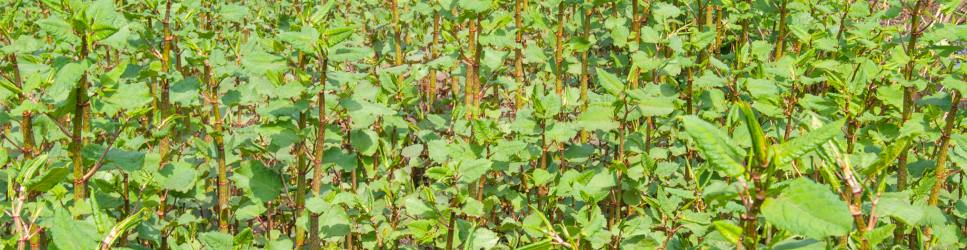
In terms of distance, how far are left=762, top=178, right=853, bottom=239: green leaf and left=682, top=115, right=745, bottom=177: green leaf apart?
0.11 metres

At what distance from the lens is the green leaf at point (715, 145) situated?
121 cm

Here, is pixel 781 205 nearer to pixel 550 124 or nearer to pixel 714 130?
pixel 714 130

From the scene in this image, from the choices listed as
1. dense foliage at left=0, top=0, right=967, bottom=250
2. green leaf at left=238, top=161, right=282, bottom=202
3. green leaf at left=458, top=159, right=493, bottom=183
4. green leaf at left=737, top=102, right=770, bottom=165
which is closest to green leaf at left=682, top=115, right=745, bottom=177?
green leaf at left=737, top=102, right=770, bottom=165

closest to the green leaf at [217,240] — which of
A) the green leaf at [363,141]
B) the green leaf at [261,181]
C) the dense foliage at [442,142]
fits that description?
the dense foliage at [442,142]

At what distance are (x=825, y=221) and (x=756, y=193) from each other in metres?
0.12

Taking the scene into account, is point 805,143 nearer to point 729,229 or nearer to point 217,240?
point 729,229

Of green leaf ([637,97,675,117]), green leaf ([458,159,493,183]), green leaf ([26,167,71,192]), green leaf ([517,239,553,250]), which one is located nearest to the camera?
green leaf ([26,167,71,192])

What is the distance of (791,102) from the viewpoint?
2762 millimetres

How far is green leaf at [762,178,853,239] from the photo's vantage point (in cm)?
117

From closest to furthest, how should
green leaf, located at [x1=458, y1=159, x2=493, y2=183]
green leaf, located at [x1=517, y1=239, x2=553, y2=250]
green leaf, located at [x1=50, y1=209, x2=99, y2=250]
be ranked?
green leaf, located at [x1=50, y1=209, x2=99, y2=250], green leaf, located at [x1=517, y1=239, x2=553, y2=250], green leaf, located at [x1=458, y1=159, x2=493, y2=183]

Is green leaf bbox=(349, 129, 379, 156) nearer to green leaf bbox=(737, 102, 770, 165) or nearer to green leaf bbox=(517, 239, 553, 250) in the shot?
green leaf bbox=(517, 239, 553, 250)

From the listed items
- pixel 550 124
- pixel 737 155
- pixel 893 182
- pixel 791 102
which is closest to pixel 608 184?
pixel 550 124

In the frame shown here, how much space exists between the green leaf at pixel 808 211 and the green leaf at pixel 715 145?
0.35 feet

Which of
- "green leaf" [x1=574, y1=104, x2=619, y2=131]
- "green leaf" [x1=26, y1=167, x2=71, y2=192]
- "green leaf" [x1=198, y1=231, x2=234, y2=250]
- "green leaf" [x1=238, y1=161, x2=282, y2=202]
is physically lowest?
"green leaf" [x1=198, y1=231, x2=234, y2=250]
